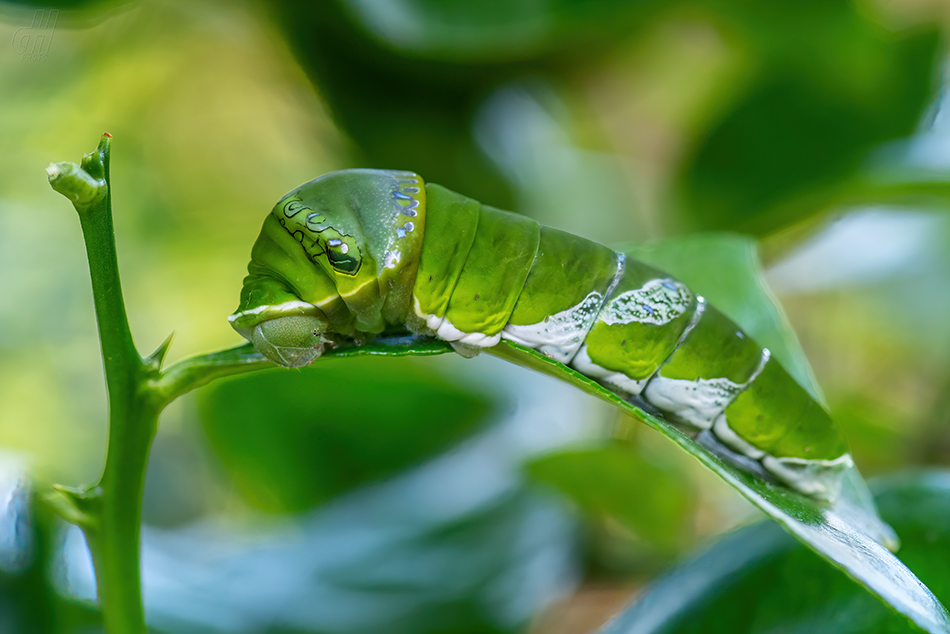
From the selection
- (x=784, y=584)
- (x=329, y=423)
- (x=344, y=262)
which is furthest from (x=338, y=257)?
(x=329, y=423)

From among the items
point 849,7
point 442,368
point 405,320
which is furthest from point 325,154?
point 405,320

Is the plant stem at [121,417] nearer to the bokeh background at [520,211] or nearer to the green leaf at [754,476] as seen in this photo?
the green leaf at [754,476]

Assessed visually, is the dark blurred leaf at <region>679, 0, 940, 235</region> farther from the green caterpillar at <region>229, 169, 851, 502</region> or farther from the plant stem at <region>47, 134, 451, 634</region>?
the plant stem at <region>47, 134, 451, 634</region>

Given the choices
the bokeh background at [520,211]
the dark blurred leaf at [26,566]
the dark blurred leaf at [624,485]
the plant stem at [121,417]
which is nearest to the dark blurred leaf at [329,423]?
the bokeh background at [520,211]

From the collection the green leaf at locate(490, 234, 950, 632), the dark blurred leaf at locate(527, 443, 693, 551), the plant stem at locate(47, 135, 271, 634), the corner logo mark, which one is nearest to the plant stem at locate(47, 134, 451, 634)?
the plant stem at locate(47, 135, 271, 634)

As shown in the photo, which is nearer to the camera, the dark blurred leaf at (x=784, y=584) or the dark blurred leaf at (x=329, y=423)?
the dark blurred leaf at (x=784, y=584)

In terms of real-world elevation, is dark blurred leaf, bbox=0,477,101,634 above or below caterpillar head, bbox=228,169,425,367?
below
